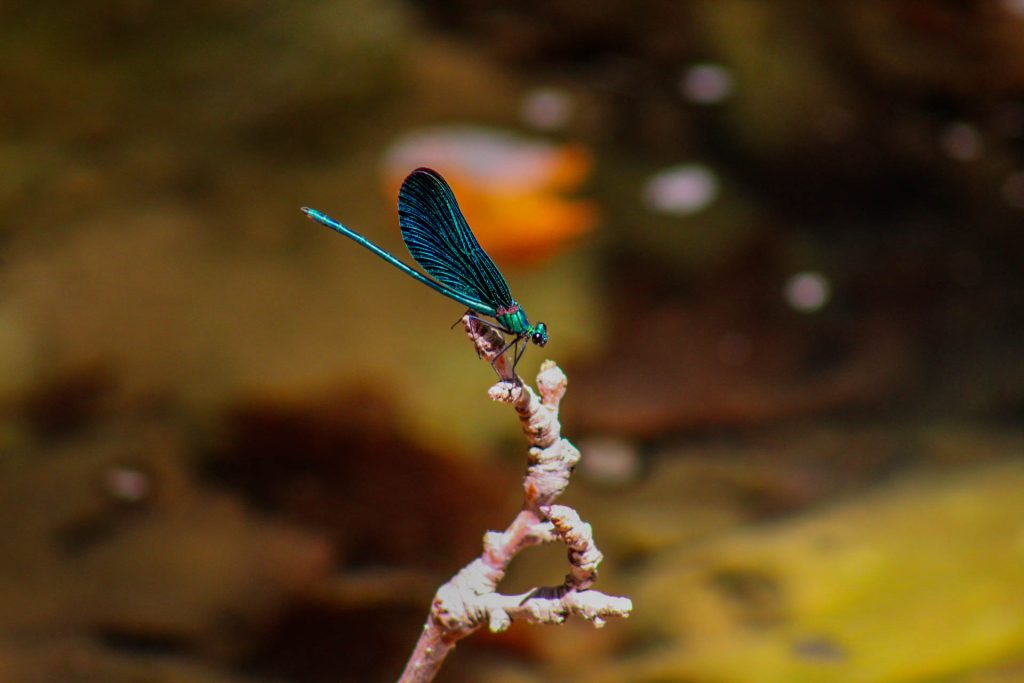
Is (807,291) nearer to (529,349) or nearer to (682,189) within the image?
(682,189)

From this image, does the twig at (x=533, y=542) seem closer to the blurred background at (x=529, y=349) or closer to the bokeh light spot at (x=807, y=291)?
the blurred background at (x=529, y=349)

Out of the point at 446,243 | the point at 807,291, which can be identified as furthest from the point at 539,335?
the point at 807,291

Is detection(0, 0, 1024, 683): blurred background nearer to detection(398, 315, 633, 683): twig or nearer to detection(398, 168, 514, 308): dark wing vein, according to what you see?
detection(398, 315, 633, 683): twig

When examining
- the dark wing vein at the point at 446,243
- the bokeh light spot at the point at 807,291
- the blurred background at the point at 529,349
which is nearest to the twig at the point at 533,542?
the dark wing vein at the point at 446,243

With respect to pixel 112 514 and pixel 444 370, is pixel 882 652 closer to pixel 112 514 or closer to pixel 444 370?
pixel 444 370

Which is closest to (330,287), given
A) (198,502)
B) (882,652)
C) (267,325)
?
A: (267,325)

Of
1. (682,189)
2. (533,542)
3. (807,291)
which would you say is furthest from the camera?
(682,189)

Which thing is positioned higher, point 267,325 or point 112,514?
point 267,325
